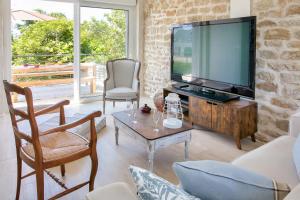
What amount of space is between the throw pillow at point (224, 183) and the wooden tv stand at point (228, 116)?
236 centimetres

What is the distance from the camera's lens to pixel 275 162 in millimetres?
1759

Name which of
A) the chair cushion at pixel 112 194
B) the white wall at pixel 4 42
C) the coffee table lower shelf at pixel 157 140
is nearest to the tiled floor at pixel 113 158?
the coffee table lower shelf at pixel 157 140

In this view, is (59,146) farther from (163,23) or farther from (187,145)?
(163,23)

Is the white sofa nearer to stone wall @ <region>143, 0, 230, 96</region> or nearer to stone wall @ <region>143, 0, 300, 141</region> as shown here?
stone wall @ <region>143, 0, 300, 141</region>

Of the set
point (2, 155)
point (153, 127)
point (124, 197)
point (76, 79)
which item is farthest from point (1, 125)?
point (124, 197)

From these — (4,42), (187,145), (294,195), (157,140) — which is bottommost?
(187,145)

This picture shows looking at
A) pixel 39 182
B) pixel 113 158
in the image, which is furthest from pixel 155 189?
pixel 113 158

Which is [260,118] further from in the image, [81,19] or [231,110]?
[81,19]

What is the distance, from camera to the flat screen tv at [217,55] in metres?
3.14

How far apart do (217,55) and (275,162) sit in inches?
80.8

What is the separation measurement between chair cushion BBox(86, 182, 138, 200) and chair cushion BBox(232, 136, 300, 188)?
943mm

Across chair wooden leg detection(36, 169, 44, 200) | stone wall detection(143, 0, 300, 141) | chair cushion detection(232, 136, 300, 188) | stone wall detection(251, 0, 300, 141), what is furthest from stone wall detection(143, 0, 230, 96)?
chair wooden leg detection(36, 169, 44, 200)

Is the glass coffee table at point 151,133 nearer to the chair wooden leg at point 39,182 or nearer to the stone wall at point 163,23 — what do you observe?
the chair wooden leg at point 39,182

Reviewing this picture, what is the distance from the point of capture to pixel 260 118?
343cm
